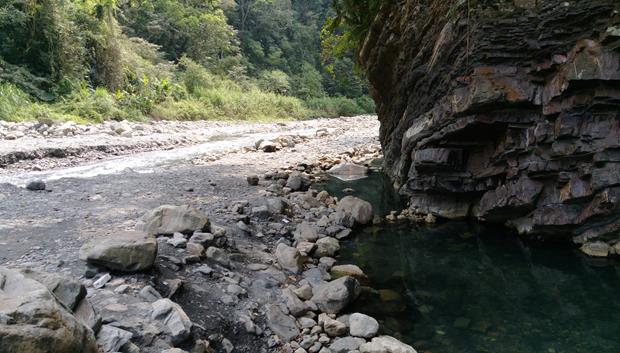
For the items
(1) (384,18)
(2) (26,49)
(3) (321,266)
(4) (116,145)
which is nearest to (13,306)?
(3) (321,266)

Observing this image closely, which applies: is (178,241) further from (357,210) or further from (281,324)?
(357,210)

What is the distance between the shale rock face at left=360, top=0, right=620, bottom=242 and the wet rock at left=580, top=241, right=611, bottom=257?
132 mm

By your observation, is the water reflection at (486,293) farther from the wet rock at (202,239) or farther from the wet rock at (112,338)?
the wet rock at (112,338)

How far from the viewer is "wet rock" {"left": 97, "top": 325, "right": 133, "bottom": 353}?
3307 millimetres

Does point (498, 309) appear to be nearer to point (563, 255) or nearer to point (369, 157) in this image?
point (563, 255)

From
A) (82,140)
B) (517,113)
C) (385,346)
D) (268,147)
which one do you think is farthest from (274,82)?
(385,346)

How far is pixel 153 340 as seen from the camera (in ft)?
11.8

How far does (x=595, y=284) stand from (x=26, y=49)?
2162 cm

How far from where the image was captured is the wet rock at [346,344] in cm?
443

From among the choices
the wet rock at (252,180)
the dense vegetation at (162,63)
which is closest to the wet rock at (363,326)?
the wet rock at (252,180)

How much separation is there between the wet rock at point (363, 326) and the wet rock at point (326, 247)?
6.96 ft

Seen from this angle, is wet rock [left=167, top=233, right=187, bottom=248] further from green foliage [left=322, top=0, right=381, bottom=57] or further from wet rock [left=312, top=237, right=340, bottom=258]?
green foliage [left=322, top=0, right=381, bottom=57]

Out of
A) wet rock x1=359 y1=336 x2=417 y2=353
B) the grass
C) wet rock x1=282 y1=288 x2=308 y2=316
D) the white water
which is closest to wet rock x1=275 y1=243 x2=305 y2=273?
wet rock x1=282 y1=288 x2=308 y2=316

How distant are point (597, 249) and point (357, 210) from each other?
3.93 meters
